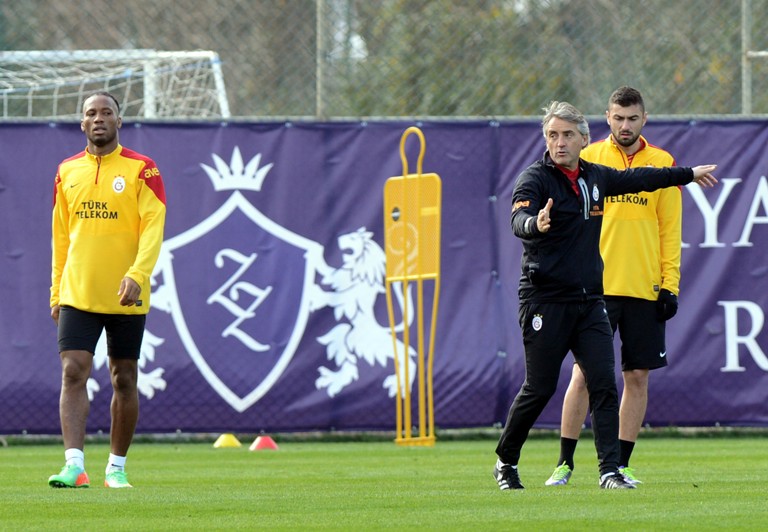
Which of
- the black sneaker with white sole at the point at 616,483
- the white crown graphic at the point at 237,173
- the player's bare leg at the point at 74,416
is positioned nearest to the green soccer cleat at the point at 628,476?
the black sneaker with white sole at the point at 616,483

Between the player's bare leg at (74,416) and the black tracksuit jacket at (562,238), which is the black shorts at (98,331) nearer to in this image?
the player's bare leg at (74,416)

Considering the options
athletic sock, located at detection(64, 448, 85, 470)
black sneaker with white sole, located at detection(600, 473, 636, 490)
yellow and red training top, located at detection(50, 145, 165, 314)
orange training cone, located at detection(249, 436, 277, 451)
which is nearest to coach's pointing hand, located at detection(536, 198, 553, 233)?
black sneaker with white sole, located at detection(600, 473, 636, 490)

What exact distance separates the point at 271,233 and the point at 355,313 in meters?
0.95

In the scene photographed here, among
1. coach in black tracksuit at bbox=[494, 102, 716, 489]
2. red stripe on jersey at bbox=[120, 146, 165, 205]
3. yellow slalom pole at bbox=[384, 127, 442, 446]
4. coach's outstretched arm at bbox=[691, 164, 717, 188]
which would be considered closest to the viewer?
coach in black tracksuit at bbox=[494, 102, 716, 489]

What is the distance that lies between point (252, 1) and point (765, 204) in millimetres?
4635

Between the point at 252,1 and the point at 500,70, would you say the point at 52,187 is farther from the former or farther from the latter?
the point at 500,70

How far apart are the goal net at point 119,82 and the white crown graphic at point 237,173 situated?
43.0 inches

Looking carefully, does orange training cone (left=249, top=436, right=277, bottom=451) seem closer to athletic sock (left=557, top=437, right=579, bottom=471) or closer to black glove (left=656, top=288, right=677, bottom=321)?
athletic sock (left=557, top=437, right=579, bottom=471)

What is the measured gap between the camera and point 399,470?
9.59 meters

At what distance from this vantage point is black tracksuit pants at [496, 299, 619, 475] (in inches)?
294

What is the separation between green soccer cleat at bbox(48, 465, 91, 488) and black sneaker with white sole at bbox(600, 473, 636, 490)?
2.77 m

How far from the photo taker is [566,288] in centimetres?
746

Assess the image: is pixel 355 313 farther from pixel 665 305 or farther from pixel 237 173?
pixel 665 305

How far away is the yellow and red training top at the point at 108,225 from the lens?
827cm
